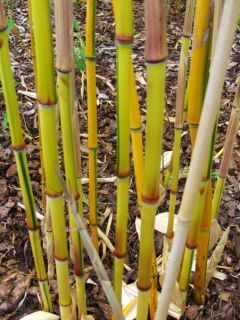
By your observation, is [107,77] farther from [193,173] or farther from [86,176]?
[193,173]

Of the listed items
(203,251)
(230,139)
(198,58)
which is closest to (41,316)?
(203,251)

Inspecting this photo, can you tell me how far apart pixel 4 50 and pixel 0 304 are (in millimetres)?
608

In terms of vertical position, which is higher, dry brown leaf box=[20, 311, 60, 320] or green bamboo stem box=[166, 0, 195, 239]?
green bamboo stem box=[166, 0, 195, 239]

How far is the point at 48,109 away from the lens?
0.59 meters

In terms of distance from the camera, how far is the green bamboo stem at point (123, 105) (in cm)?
54

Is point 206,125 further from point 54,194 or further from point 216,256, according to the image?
point 216,256

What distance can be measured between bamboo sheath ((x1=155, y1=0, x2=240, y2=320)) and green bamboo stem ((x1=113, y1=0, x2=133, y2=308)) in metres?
0.14

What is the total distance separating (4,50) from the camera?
0.64 meters

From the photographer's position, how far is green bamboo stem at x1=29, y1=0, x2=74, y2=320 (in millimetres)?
522

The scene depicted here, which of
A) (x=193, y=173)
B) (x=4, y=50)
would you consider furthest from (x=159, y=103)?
(x=4, y=50)

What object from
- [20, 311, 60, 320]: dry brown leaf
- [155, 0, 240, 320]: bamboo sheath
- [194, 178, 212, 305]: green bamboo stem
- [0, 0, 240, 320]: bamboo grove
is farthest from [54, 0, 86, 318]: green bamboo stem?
[20, 311, 60, 320]: dry brown leaf

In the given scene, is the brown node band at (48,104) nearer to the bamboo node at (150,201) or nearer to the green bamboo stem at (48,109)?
the green bamboo stem at (48,109)

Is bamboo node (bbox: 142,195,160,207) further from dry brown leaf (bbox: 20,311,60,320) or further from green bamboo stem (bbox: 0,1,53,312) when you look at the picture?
dry brown leaf (bbox: 20,311,60,320)

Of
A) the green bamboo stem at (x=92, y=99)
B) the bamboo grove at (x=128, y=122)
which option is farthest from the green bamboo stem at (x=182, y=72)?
the green bamboo stem at (x=92, y=99)
